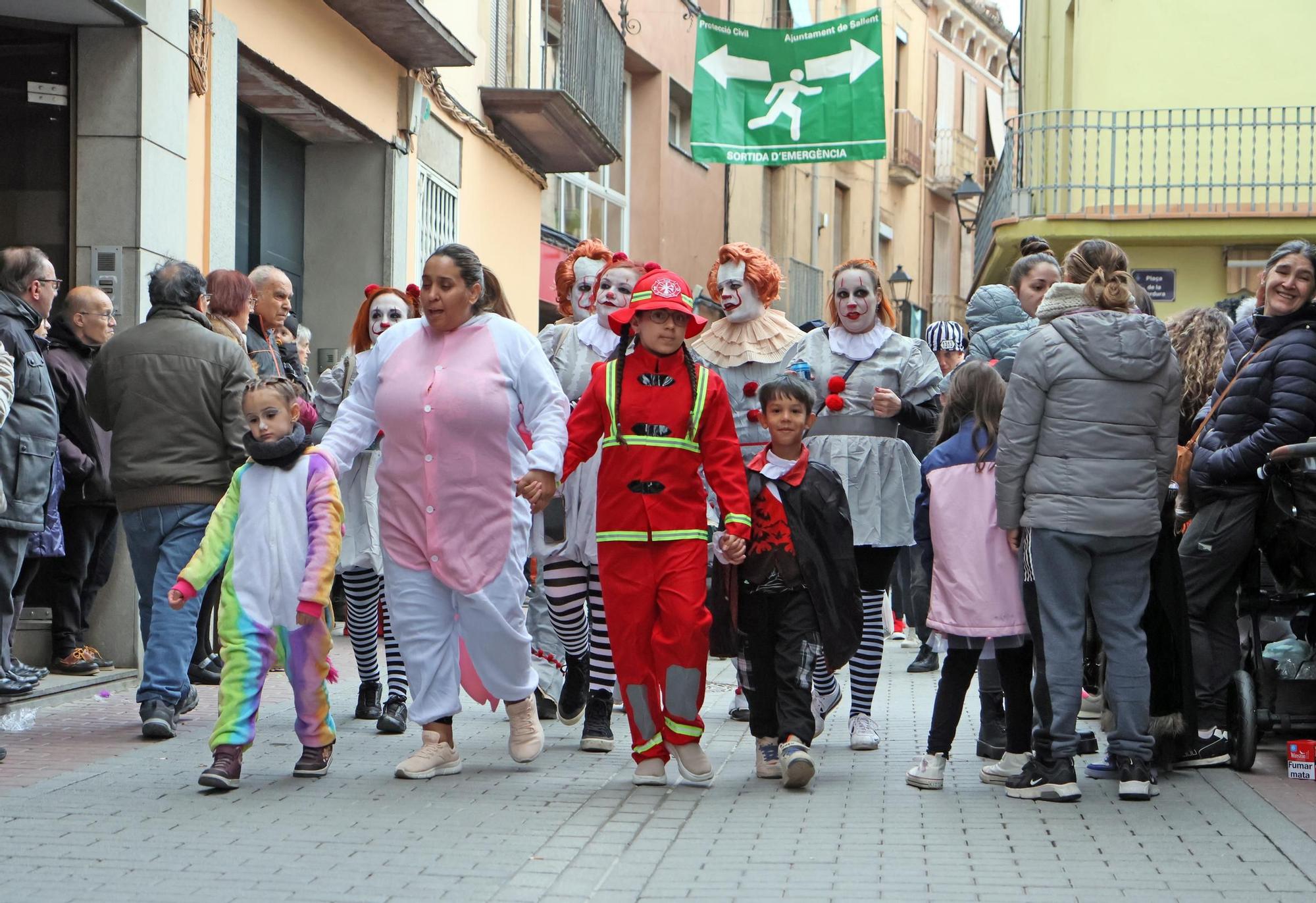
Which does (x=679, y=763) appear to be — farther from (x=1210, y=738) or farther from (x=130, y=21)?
(x=130, y=21)

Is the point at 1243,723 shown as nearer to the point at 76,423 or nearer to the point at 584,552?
the point at 584,552

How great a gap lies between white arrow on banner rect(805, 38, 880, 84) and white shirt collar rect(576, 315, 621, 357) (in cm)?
935

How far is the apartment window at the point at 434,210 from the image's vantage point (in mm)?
14758

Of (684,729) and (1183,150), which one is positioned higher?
(1183,150)

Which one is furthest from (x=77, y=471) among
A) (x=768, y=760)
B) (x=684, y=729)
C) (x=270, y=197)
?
(x=270, y=197)

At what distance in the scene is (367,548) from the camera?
8.14 metres

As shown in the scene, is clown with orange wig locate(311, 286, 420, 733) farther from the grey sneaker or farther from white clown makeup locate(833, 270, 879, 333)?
white clown makeup locate(833, 270, 879, 333)

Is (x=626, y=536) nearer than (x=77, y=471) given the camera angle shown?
Yes

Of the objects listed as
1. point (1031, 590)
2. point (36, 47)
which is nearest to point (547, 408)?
point (1031, 590)

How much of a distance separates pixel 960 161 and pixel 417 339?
117 ft

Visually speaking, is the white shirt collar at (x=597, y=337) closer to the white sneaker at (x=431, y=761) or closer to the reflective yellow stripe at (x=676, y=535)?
the reflective yellow stripe at (x=676, y=535)

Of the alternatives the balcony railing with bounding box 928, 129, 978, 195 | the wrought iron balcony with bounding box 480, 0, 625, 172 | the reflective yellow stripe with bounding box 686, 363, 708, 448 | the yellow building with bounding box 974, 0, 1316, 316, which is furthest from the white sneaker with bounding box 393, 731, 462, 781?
the balcony railing with bounding box 928, 129, 978, 195

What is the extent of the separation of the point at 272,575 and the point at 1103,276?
3.21 m

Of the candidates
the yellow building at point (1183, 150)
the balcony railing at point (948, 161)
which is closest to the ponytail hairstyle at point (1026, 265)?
the yellow building at point (1183, 150)
